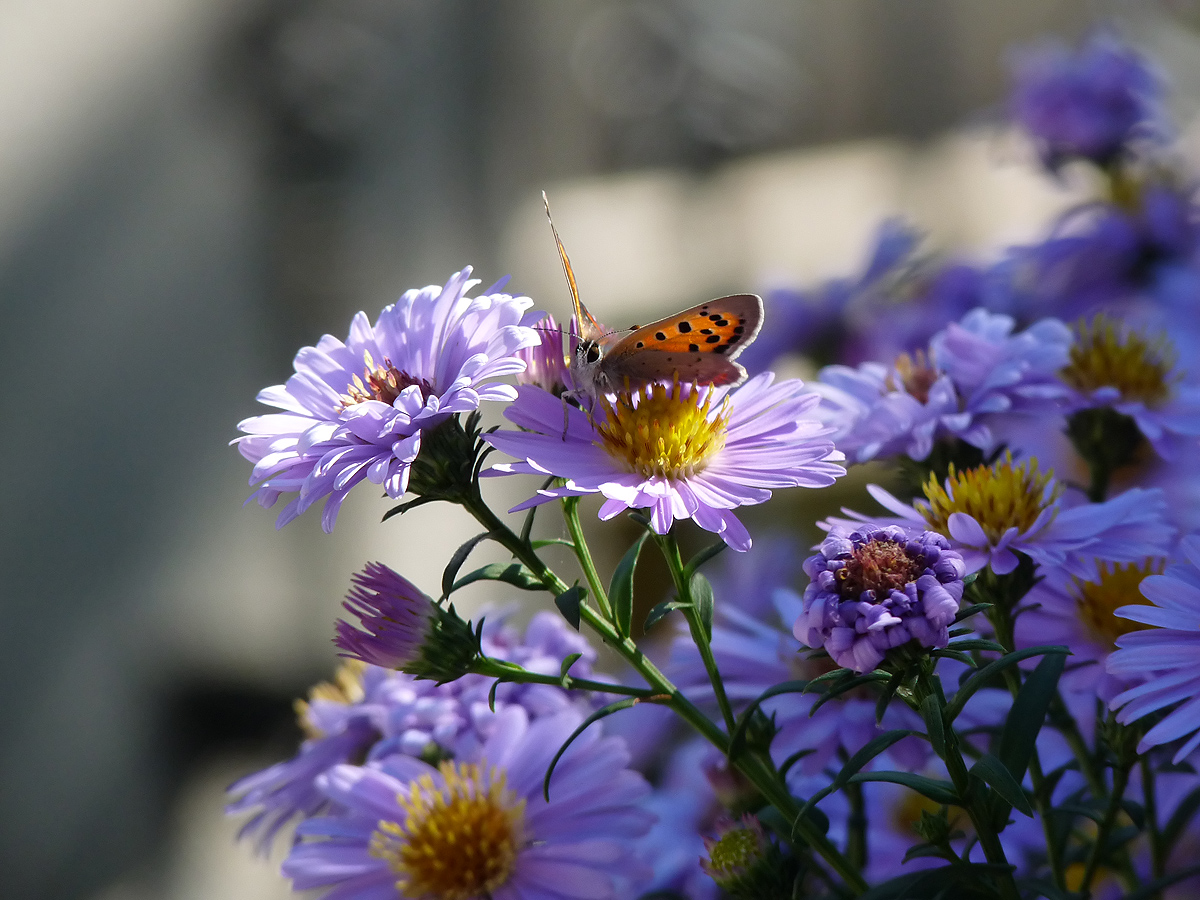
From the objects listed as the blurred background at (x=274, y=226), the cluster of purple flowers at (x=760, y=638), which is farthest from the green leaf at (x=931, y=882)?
the blurred background at (x=274, y=226)

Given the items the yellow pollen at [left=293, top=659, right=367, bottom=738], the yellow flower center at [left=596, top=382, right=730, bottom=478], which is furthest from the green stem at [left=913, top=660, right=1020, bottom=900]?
the yellow pollen at [left=293, top=659, right=367, bottom=738]

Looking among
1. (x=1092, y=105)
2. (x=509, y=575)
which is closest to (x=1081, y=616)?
(x=509, y=575)

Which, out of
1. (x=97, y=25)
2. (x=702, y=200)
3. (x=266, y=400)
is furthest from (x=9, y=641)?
(x=702, y=200)

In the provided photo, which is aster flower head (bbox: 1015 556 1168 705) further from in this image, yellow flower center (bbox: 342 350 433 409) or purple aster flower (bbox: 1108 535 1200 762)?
yellow flower center (bbox: 342 350 433 409)

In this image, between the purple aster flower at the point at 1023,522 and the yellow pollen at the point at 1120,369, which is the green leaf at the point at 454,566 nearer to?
the purple aster flower at the point at 1023,522

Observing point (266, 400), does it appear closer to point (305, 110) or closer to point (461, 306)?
point (461, 306)

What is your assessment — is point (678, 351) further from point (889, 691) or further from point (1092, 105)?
point (1092, 105)
